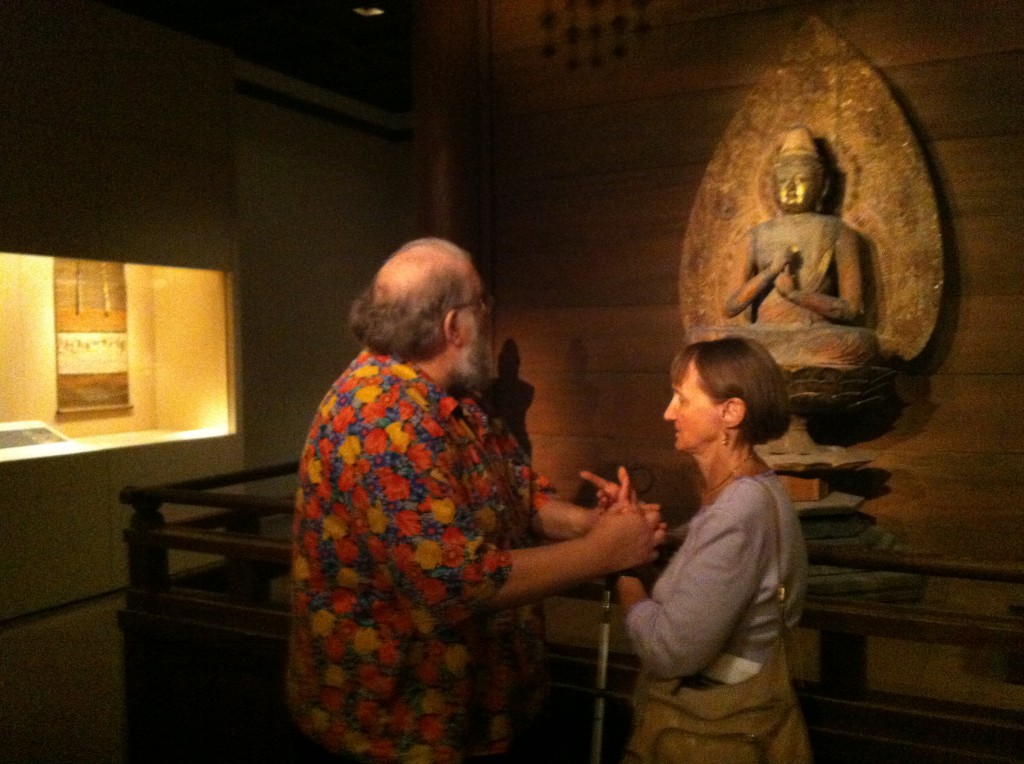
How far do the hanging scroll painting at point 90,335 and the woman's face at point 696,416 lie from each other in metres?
3.96

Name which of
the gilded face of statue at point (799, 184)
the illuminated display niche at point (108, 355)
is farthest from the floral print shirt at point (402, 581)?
the illuminated display niche at point (108, 355)

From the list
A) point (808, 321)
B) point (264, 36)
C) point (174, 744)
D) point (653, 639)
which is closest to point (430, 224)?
point (808, 321)

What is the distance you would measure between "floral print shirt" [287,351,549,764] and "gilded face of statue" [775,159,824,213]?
158cm

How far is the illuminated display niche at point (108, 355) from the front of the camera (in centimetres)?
443

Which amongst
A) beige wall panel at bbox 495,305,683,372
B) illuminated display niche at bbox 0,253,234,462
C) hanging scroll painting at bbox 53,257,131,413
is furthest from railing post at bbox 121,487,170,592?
hanging scroll painting at bbox 53,257,131,413

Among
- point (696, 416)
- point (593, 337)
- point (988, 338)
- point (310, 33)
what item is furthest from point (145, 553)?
point (310, 33)

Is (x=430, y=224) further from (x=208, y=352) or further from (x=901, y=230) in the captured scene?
(x=208, y=352)

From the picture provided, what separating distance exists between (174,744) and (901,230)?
99.2 inches

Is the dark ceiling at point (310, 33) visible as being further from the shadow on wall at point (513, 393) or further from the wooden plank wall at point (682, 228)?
the shadow on wall at point (513, 393)

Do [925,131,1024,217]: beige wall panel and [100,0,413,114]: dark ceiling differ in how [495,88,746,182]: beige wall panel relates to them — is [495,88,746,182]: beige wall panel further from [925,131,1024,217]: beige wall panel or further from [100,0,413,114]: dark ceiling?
[100,0,413,114]: dark ceiling

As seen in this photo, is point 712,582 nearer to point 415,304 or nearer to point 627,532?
point 627,532

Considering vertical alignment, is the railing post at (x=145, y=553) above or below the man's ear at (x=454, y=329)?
below

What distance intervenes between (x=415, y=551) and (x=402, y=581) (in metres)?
0.06

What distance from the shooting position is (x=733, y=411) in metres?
1.37
